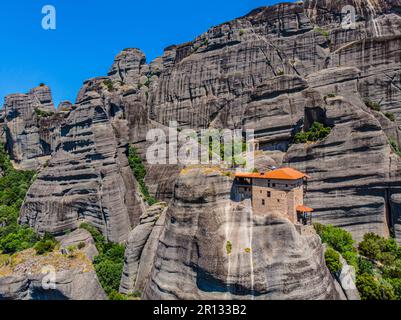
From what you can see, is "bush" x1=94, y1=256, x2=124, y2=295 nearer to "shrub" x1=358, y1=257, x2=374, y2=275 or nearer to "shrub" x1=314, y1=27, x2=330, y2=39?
"shrub" x1=358, y1=257, x2=374, y2=275

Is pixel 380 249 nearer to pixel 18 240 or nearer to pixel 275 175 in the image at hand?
pixel 275 175

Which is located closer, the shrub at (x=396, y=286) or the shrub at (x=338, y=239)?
the shrub at (x=396, y=286)

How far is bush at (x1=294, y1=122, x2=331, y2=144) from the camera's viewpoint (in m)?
31.1

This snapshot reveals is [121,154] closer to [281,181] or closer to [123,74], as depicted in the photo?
[281,181]

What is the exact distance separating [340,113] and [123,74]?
53916mm

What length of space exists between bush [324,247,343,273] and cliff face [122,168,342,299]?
1358mm

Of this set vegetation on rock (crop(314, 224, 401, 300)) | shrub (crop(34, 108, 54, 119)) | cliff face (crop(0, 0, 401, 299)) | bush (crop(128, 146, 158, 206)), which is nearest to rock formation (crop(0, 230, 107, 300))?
cliff face (crop(0, 0, 401, 299))

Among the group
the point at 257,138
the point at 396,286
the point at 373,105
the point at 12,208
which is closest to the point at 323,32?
the point at 373,105

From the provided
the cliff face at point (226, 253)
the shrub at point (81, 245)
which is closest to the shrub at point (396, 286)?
the cliff face at point (226, 253)

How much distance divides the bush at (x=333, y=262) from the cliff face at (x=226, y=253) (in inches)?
53.5

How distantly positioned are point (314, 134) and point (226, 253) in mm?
17318

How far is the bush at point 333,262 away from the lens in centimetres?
2353

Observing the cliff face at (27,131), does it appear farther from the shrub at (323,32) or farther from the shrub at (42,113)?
the shrub at (323,32)

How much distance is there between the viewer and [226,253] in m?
21.4
